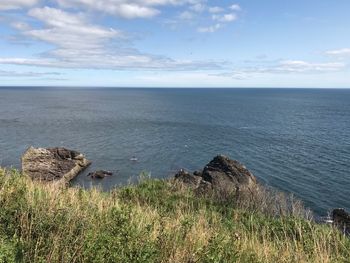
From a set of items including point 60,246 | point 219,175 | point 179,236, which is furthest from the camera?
point 219,175

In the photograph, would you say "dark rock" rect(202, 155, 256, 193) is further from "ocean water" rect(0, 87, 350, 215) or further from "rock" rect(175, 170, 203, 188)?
"ocean water" rect(0, 87, 350, 215)

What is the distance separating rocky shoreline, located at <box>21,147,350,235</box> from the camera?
99.5ft

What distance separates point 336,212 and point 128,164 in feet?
104

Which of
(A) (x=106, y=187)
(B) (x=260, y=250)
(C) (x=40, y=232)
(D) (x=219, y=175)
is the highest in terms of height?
(C) (x=40, y=232)

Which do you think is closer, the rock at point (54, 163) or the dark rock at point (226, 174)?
the dark rock at point (226, 174)

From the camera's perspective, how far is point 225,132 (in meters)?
84.7

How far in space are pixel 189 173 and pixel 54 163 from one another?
2058 cm

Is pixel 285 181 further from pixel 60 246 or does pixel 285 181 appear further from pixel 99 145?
pixel 60 246

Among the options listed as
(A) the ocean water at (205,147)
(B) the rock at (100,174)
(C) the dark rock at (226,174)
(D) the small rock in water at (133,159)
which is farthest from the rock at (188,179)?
(D) the small rock in water at (133,159)

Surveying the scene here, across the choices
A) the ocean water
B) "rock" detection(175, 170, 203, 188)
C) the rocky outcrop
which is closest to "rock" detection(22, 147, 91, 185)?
the ocean water

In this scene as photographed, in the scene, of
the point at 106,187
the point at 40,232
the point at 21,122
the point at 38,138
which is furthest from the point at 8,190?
the point at 21,122

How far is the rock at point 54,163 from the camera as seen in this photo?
4628 cm

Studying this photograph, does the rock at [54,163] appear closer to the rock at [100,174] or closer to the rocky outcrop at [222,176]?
the rock at [100,174]

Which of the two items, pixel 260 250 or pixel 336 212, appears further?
pixel 336 212
